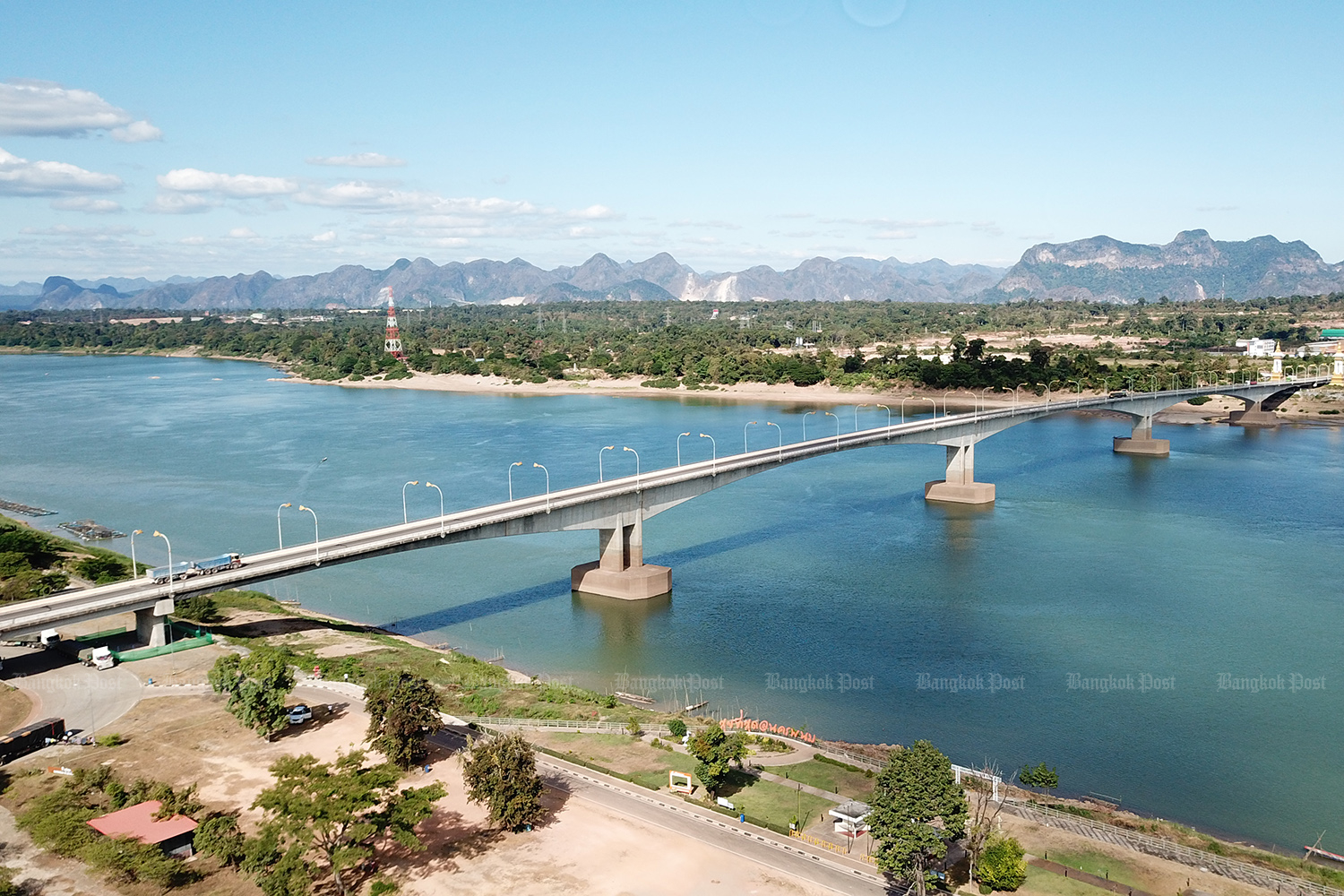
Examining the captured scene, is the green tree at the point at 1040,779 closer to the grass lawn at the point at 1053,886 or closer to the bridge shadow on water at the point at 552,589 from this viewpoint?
the grass lawn at the point at 1053,886

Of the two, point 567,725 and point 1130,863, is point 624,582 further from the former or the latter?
point 1130,863

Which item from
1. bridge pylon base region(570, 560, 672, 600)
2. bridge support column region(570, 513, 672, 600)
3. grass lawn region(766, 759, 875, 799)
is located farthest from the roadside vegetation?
grass lawn region(766, 759, 875, 799)

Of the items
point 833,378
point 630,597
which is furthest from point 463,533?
point 833,378

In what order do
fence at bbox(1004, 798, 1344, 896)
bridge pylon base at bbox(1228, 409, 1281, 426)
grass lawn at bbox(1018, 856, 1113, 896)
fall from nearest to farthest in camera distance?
grass lawn at bbox(1018, 856, 1113, 896)
fence at bbox(1004, 798, 1344, 896)
bridge pylon base at bbox(1228, 409, 1281, 426)

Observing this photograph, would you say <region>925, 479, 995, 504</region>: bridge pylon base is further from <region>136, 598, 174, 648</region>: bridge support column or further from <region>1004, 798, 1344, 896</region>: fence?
<region>136, 598, 174, 648</region>: bridge support column

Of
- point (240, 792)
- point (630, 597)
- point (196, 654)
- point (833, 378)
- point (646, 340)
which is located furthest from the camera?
point (646, 340)

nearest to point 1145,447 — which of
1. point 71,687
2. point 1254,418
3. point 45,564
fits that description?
point 1254,418

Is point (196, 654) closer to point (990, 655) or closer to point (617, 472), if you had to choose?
point (990, 655)
